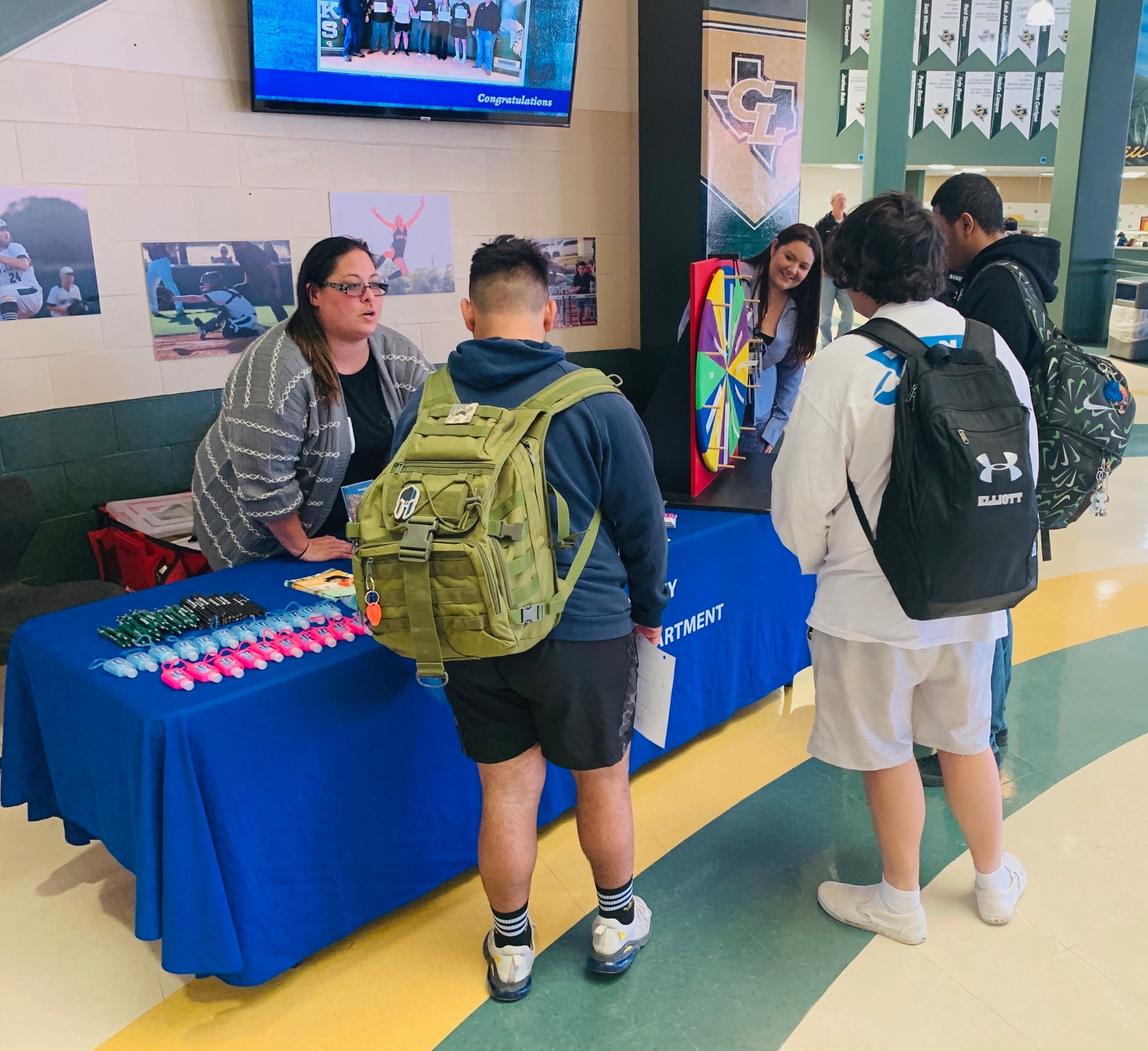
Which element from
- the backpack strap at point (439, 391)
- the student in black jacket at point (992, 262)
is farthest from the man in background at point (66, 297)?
the student in black jacket at point (992, 262)

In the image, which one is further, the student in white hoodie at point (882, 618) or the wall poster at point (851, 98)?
the wall poster at point (851, 98)

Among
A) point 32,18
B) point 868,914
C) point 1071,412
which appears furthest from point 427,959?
point 32,18

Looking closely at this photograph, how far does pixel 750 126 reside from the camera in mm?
4320

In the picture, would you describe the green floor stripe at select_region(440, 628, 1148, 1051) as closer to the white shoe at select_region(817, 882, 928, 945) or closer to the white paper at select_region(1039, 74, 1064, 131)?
the white shoe at select_region(817, 882, 928, 945)

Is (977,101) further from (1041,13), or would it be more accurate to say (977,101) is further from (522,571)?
(522,571)

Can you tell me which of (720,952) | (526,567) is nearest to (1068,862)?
(720,952)

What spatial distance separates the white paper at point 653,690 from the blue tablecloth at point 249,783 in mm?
451

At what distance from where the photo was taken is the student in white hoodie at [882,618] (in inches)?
72.6

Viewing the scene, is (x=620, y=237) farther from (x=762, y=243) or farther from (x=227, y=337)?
(x=227, y=337)

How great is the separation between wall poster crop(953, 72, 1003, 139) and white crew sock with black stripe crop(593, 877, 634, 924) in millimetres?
12315

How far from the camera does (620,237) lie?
16.2ft

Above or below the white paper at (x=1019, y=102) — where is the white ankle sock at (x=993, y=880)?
below

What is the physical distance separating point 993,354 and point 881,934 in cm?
129

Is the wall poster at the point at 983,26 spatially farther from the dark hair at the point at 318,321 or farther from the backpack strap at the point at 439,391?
the backpack strap at the point at 439,391
